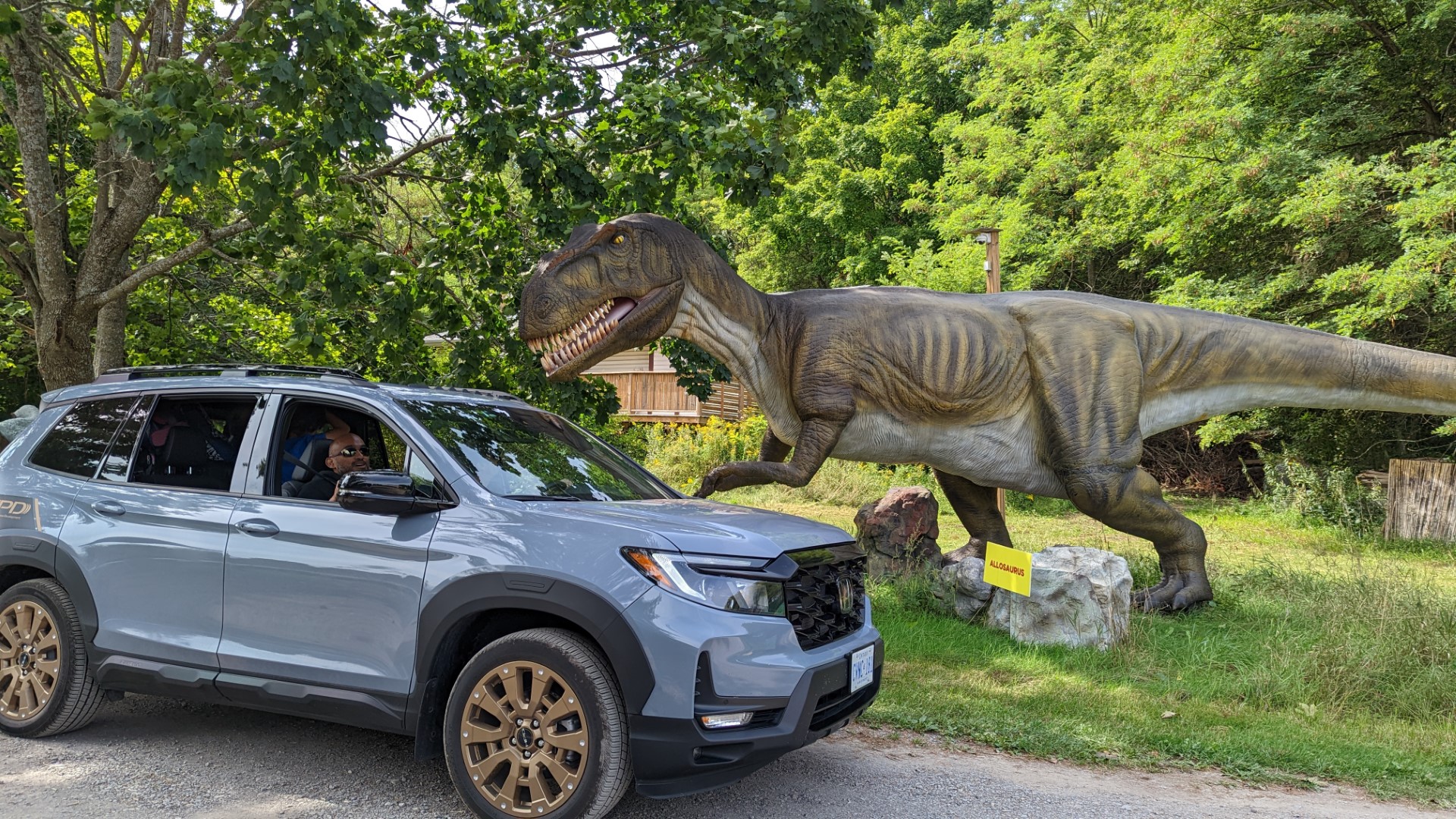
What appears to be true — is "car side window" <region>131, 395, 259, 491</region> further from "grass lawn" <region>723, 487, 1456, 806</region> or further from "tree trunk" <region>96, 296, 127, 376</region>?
"tree trunk" <region>96, 296, 127, 376</region>

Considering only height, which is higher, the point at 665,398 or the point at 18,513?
the point at 665,398

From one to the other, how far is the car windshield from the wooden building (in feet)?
62.4

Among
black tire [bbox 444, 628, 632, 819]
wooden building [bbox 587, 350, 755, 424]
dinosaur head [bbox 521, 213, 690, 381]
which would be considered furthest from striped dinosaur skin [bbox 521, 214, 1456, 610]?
wooden building [bbox 587, 350, 755, 424]

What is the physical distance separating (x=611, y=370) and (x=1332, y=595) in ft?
77.5

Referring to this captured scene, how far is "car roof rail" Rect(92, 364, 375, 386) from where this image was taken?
16.6ft

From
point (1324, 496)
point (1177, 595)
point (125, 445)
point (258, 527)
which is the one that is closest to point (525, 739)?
point (258, 527)

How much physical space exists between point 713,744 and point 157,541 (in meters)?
2.79

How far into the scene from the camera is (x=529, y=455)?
4688mm

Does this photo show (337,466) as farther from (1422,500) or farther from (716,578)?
(1422,500)

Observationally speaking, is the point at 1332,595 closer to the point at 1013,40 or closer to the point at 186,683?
the point at 186,683

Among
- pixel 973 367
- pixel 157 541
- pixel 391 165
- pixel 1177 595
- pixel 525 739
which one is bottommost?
pixel 1177 595

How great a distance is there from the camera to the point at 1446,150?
12.4 meters

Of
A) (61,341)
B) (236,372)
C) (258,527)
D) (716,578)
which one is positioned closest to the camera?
(716,578)

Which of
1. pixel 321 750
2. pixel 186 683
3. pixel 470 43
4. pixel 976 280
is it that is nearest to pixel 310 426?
pixel 186 683
